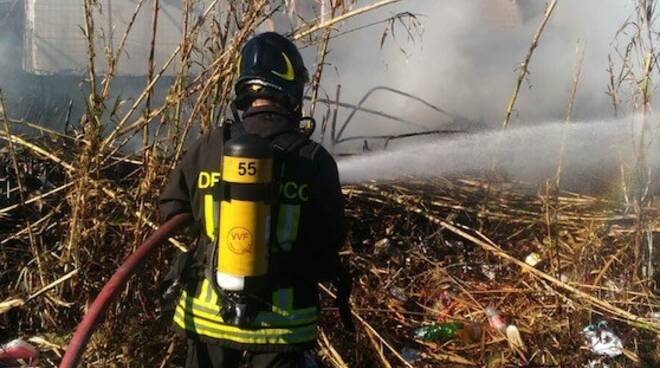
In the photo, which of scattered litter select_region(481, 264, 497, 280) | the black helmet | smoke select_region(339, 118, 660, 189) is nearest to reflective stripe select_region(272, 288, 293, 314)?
the black helmet

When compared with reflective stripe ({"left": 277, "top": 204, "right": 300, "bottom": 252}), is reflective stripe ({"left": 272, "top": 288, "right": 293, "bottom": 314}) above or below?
below

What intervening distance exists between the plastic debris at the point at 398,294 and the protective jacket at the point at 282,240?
4.86ft

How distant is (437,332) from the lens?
142 inches

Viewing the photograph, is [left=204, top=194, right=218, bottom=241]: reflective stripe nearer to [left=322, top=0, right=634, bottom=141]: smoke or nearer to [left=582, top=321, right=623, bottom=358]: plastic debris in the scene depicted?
[left=582, top=321, right=623, bottom=358]: plastic debris

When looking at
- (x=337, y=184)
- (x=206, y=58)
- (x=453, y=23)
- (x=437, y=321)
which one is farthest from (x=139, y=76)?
(x=337, y=184)

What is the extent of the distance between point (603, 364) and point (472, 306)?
0.76 m

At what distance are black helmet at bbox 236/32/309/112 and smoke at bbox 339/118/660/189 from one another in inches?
81.7

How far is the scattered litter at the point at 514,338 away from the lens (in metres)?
3.49

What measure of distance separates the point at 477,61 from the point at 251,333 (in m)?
6.16

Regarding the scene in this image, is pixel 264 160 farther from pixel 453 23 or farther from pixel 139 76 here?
pixel 453 23

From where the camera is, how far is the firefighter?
2238 millimetres

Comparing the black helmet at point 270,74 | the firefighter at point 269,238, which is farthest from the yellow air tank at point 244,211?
the black helmet at point 270,74

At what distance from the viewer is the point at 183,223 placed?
2576 millimetres

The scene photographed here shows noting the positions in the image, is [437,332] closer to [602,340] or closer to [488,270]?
[488,270]
